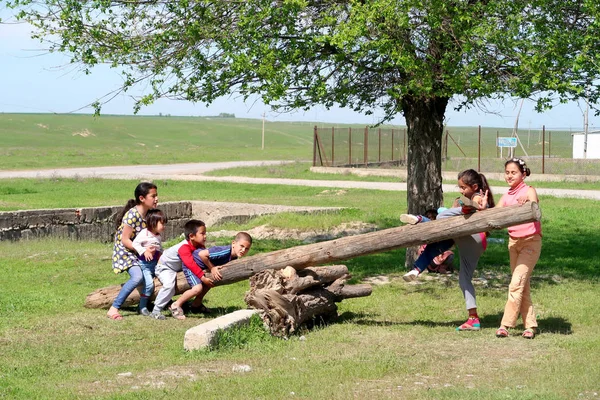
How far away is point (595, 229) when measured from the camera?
1755cm

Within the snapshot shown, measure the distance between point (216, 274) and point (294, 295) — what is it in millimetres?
936

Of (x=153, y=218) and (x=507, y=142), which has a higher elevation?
(x=507, y=142)

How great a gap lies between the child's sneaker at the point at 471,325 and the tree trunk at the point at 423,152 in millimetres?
3708

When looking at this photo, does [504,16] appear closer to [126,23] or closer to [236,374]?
[126,23]

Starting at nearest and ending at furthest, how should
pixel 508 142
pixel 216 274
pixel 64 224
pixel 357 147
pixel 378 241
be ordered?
pixel 378 241
pixel 216 274
pixel 64 224
pixel 508 142
pixel 357 147

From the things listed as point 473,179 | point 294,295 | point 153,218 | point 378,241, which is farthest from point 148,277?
point 473,179

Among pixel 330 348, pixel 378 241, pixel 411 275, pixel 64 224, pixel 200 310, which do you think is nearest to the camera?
pixel 330 348

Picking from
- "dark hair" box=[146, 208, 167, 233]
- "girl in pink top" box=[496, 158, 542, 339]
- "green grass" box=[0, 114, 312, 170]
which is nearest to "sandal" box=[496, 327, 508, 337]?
"girl in pink top" box=[496, 158, 542, 339]

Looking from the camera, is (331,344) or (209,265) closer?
(331,344)

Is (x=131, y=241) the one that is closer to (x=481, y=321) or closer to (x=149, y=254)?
(x=149, y=254)

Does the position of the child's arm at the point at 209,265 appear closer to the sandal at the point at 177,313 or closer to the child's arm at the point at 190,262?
the child's arm at the point at 190,262

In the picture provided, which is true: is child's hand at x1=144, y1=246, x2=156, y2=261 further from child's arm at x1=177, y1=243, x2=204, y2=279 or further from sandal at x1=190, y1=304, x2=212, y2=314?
sandal at x1=190, y1=304, x2=212, y2=314

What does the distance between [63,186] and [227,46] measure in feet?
64.1

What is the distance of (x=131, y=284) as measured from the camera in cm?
931
